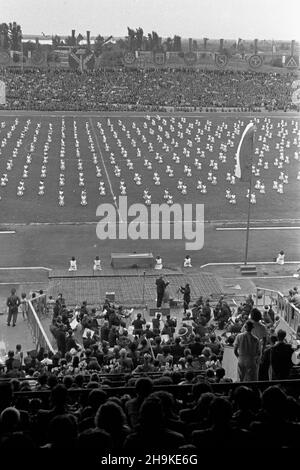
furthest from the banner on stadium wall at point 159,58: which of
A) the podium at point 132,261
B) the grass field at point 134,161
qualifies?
the podium at point 132,261

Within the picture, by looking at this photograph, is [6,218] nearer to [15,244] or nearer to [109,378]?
Result: [15,244]

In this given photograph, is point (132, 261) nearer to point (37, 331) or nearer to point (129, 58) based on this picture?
point (37, 331)

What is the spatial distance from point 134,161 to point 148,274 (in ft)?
73.9

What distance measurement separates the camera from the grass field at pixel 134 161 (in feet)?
131

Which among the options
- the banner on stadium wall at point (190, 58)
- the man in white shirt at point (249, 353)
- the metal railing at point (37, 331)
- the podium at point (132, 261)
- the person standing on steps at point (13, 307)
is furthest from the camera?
the banner on stadium wall at point (190, 58)

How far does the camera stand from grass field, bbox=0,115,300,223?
1567 inches

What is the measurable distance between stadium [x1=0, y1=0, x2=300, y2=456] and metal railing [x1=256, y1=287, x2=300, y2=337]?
0.30ft

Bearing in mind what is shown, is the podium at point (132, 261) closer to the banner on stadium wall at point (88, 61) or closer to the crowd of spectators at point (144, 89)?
the crowd of spectators at point (144, 89)

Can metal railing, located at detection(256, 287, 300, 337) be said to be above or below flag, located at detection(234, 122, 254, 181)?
below

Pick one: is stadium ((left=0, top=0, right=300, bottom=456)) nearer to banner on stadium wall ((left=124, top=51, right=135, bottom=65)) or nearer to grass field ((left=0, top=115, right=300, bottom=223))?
grass field ((left=0, top=115, right=300, bottom=223))

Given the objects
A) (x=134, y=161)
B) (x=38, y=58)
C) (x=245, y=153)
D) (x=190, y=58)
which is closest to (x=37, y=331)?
(x=245, y=153)

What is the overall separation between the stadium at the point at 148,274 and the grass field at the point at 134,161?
0.54 feet

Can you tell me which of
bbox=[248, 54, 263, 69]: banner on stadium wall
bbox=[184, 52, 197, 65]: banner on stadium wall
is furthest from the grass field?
bbox=[184, 52, 197, 65]: banner on stadium wall

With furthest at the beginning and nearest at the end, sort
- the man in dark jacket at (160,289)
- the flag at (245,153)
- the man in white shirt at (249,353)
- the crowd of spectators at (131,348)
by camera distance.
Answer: the flag at (245,153)
the man in dark jacket at (160,289)
the crowd of spectators at (131,348)
the man in white shirt at (249,353)
